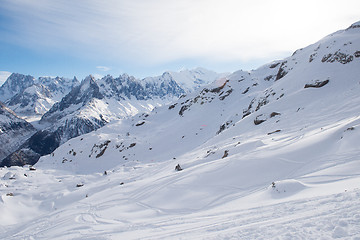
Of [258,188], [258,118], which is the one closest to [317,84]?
[258,118]

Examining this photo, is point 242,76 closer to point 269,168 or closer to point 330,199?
point 269,168

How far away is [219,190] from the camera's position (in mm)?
9984

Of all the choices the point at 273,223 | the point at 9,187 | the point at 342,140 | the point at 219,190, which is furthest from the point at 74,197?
the point at 342,140

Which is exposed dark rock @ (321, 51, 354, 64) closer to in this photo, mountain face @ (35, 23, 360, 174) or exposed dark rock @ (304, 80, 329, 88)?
mountain face @ (35, 23, 360, 174)

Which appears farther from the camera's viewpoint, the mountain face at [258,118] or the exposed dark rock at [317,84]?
the exposed dark rock at [317,84]

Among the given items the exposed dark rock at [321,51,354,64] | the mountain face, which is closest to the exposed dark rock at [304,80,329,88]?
the mountain face

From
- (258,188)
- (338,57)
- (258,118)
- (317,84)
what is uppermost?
(338,57)

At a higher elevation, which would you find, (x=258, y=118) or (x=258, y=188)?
(x=258, y=118)

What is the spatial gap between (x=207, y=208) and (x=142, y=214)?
3338mm

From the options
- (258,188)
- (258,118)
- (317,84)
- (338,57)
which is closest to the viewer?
(258,188)

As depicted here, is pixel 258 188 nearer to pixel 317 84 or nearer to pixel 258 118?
pixel 258 118

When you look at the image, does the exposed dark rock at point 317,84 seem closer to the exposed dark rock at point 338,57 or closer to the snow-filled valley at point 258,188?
the snow-filled valley at point 258,188

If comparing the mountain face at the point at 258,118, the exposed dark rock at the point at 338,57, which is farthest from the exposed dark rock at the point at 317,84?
the exposed dark rock at the point at 338,57

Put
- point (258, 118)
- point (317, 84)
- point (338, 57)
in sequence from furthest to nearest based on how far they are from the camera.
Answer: point (338, 57) → point (317, 84) → point (258, 118)
